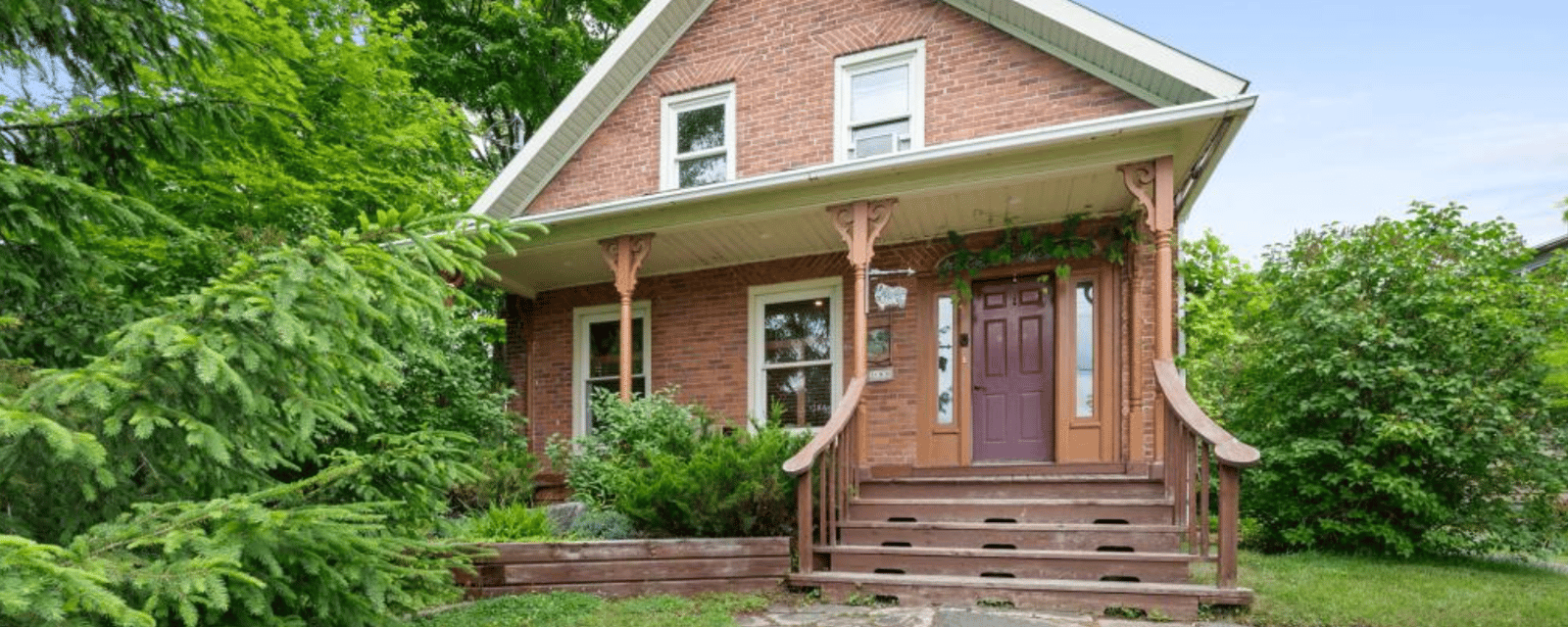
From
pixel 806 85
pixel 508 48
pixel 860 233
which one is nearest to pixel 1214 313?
pixel 806 85

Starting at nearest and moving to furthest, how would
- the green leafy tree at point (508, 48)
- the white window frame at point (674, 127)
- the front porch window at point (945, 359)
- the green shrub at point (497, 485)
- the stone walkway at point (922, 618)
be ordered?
the stone walkway at point (922, 618), the green shrub at point (497, 485), the front porch window at point (945, 359), the white window frame at point (674, 127), the green leafy tree at point (508, 48)

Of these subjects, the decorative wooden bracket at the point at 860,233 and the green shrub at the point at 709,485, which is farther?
the decorative wooden bracket at the point at 860,233

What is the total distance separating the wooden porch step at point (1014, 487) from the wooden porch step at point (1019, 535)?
1.63ft

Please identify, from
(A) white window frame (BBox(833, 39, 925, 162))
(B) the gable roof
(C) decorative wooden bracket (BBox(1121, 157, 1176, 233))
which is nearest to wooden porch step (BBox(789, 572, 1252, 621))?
(C) decorative wooden bracket (BBox(1121, 157, 1176, 233))

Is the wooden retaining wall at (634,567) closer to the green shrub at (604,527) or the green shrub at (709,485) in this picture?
the green shrub at (709,485)

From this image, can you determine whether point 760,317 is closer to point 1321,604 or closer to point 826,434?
point 826,434

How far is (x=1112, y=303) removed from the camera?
7.43 meters

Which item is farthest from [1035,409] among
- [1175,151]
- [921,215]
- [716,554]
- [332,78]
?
[332,78]

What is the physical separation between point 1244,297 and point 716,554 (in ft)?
24.5

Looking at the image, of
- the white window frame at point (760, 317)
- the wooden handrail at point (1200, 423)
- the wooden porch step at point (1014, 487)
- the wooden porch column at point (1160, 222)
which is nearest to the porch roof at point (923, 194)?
the wooden porch column at point (1160, 222)

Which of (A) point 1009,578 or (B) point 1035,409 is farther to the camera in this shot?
(B) point 1035,409

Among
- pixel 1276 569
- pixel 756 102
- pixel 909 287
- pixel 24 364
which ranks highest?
pixel 756 102

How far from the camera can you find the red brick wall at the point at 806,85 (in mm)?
7762

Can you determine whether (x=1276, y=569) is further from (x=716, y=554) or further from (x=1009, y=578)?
(x=716, y=554)
